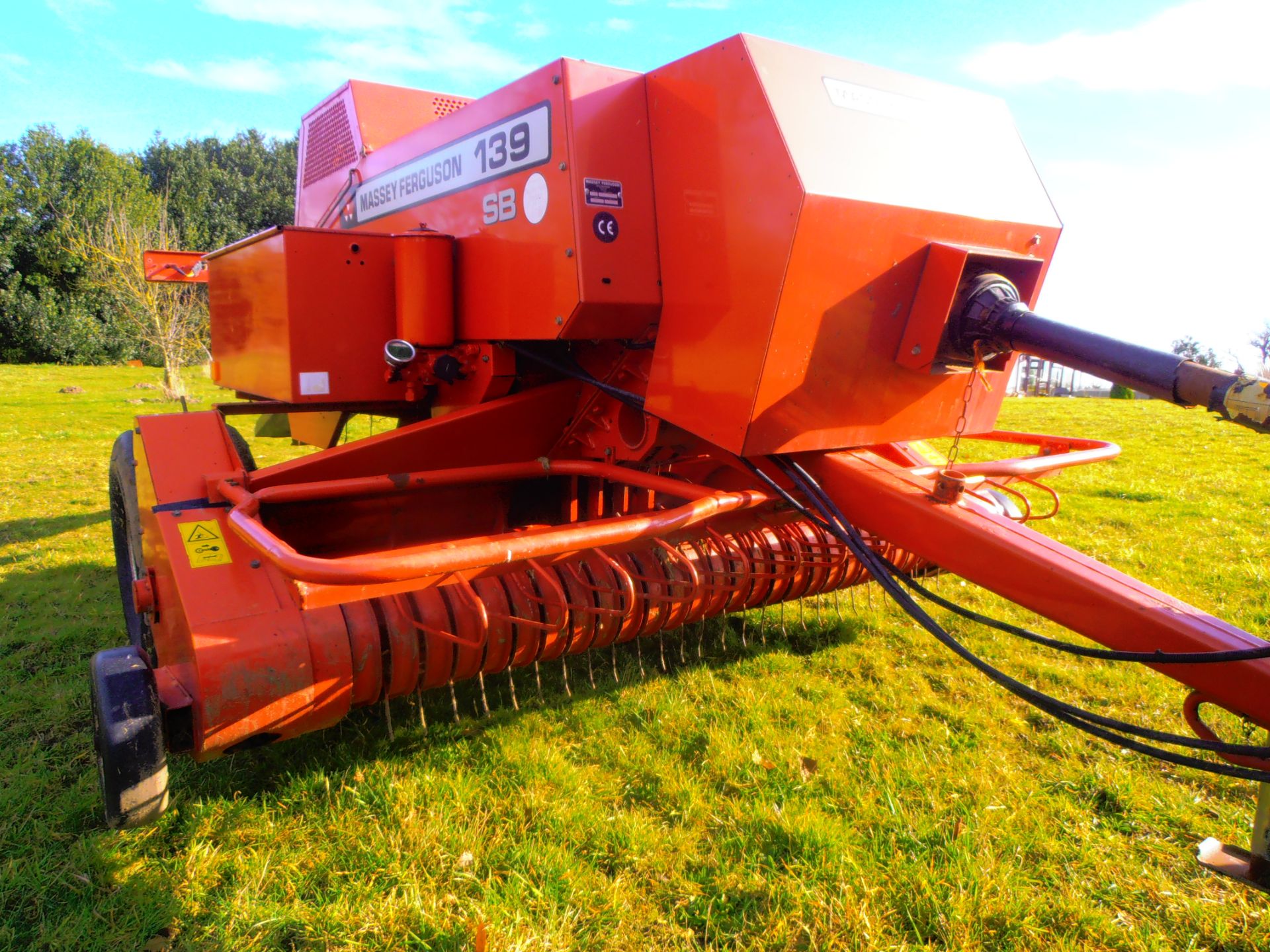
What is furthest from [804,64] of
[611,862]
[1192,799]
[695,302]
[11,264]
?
[11,264]

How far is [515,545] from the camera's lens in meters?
2.12

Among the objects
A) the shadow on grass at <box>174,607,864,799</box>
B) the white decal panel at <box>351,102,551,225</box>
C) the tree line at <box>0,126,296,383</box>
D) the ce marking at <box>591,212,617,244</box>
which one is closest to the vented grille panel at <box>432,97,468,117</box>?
the white decal panel at <box>351,102,551,225</box>

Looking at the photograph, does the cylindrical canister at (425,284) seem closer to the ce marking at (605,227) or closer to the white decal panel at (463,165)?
the white decal panel at (463,165)

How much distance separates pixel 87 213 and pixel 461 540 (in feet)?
111

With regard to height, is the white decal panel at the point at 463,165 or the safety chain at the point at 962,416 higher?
the white decal panel at the point at 463,165

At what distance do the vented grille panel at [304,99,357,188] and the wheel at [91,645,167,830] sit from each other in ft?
10.5

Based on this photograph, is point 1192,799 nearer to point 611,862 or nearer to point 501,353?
point 611,862

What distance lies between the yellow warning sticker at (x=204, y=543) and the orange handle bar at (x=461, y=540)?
0.11 meters

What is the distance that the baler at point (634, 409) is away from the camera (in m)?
2.11

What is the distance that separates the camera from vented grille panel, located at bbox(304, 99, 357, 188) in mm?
4551

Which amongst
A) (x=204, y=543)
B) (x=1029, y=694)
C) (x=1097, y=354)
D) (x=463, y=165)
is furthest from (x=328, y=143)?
(x=1029, y=694)

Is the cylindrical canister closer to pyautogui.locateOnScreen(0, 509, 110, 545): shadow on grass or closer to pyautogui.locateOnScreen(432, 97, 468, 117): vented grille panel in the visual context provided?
pyautogui.locateOnScreen(432, 97, 468, 117): vented grille panel

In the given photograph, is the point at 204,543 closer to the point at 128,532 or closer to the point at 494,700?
the point at 128,532

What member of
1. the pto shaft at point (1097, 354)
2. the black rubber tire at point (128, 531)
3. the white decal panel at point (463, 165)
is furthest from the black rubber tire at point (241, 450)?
the pto shaft at point (1097, 354)
